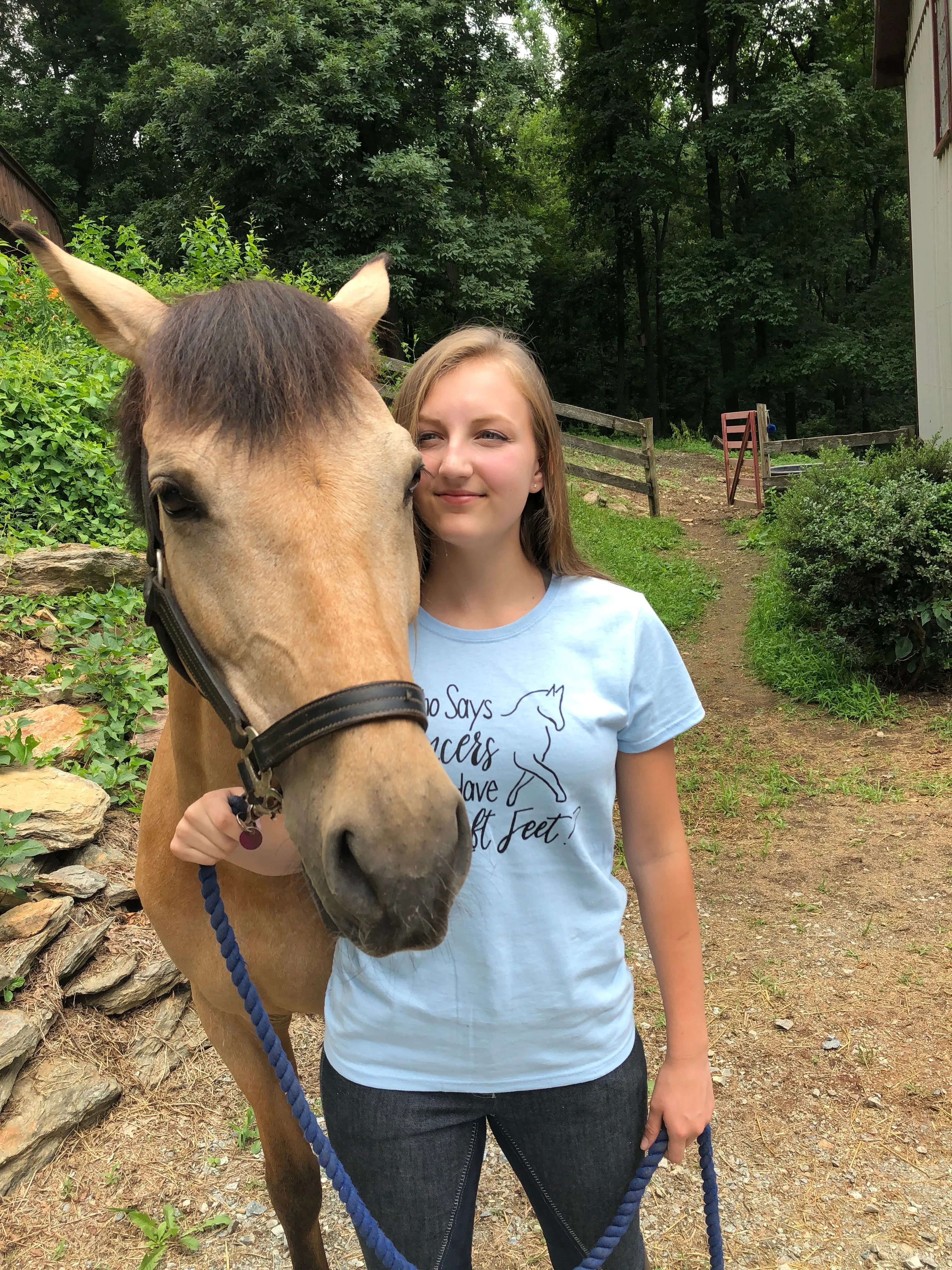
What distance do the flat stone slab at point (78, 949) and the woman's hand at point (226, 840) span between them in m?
2.15

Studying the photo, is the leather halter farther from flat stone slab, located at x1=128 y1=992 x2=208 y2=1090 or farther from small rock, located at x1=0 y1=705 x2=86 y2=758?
small rock, located at x1=0 y1=705 x2=86 y2=758

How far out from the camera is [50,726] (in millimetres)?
3990

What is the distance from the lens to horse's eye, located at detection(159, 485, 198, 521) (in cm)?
124

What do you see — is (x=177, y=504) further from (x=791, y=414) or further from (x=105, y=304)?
(x=791, y=414)

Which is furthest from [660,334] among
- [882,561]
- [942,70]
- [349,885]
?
[349,885]

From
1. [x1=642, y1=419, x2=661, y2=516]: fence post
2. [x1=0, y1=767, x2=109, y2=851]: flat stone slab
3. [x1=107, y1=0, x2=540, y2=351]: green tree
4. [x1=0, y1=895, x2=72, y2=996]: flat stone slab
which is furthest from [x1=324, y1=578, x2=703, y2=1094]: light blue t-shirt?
[x1=107, y1=0, x2=540, y2=351]: green tree

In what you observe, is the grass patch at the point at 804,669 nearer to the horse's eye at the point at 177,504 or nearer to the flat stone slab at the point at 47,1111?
the flat stone slab at the point at 47,1111

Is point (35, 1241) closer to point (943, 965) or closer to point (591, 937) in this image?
point (591, 937)

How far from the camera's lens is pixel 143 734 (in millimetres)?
4168

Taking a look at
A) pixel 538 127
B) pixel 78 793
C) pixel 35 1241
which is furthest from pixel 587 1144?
pixel 538 127

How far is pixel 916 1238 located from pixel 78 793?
137 inches

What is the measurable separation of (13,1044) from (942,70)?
11.7 metres

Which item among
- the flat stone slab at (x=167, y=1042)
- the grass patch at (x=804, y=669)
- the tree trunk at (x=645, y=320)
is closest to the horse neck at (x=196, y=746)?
the flat stone slab at (x=167, y=1042)

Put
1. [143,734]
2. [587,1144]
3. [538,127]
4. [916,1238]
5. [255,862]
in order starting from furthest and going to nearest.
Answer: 1. [538,127]
2. [143,734]
3. [916,1238]
4. [255,862]
5. [587,1144]
